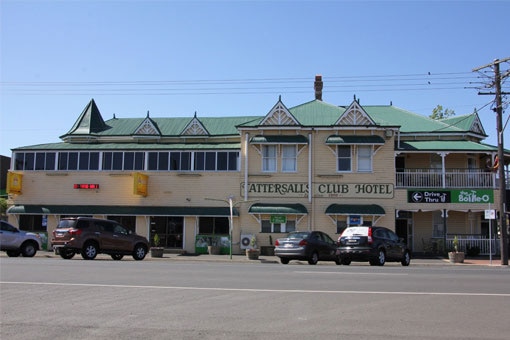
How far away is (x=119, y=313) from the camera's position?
A: 8750 mm

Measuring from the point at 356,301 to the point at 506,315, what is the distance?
8.39 feet

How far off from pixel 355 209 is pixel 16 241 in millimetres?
17411

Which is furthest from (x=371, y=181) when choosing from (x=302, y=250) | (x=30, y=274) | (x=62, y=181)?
(x=30, y=274)

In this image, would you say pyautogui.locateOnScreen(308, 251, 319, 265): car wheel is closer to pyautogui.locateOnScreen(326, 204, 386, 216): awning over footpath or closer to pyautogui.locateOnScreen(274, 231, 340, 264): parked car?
pyautogui.locateOnScreen(274, 231, 340, 264): parked car

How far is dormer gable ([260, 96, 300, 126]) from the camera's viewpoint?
1236 inches

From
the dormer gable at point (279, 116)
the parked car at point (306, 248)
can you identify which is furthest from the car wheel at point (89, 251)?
the dormer gable at point (279, 116)

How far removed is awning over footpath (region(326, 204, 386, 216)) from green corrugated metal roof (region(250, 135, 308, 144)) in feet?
13.5

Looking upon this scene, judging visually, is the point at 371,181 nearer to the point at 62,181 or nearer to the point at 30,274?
the point at 62,181

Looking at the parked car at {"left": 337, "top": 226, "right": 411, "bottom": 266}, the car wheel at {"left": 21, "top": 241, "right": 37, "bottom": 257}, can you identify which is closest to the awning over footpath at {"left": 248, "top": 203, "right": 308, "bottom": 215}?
the parked car at {"left": 337, "top": 226, "right": 411, "bottom": 266}

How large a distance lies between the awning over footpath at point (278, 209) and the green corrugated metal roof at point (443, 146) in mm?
6723

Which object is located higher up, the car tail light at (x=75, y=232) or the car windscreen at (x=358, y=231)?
the car windscreen at (x=358, y=231)

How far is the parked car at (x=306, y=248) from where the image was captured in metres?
22.4

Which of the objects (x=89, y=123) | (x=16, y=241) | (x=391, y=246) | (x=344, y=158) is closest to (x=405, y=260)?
(x=391, y=246)

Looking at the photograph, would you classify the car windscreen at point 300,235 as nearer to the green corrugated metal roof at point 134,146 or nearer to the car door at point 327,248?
the car door at point 327,248
